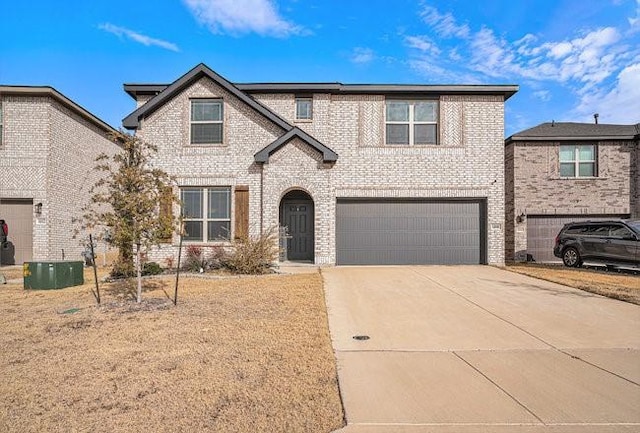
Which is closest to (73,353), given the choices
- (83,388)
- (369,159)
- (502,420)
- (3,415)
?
(83,388)

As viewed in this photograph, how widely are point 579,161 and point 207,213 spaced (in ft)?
48.6

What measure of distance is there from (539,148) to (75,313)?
17.2 meters

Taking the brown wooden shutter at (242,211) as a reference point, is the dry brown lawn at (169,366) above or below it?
below

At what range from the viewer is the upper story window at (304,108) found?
50.7ft

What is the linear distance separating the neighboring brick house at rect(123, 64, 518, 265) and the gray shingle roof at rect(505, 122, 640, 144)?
339 cm

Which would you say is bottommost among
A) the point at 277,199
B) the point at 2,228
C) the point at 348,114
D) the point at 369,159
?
the point at 2,228

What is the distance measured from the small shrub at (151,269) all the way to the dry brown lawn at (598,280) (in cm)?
1091

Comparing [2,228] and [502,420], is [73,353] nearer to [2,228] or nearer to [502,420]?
[502,420]

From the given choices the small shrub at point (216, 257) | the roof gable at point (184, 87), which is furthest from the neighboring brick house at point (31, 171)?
the small shrub at point (216, 257)

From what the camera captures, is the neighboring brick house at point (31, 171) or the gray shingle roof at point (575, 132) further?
the gray shingle roof at point (575, 132)

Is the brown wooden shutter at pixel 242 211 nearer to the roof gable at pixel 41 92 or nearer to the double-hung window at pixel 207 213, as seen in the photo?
the double-hung window at pixel 207 213

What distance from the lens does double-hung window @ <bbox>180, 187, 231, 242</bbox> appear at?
46.9 feet

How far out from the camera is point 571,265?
15.1 meters

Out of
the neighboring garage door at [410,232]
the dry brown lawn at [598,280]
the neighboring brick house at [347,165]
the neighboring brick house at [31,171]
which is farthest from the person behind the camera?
the neighboring brick house at [31,171]
